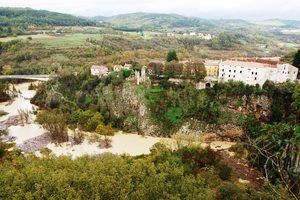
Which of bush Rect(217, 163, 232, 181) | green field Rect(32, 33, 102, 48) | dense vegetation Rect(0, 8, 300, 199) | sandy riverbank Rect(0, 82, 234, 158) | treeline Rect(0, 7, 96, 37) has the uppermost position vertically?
treeline Rect(0, 7, 96, 37)

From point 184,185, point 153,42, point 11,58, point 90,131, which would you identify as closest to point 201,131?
point 90,131

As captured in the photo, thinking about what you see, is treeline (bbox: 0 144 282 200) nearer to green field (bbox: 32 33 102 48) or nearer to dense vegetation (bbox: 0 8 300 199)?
dense vegetation (bbox: 0 8 300 199)

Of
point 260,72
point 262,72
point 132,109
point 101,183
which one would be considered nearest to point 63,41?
point 132,109

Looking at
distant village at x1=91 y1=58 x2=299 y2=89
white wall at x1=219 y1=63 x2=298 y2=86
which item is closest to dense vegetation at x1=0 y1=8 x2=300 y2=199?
distant village at x1=91 y1=58 x2=299 y2=89

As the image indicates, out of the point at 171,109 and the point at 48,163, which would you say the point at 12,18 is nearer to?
the point at 171,109

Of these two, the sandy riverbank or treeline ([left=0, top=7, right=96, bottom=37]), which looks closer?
the sandy riverbank

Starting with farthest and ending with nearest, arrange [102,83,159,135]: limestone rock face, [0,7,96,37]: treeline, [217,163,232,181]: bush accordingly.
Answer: [0,7,96,37]: treeline
[102,83,159,135]: limestone rock face
[217,163,232,181]: bush

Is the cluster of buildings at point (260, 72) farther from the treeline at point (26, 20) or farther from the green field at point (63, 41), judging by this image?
the treeline at point (26, 20)

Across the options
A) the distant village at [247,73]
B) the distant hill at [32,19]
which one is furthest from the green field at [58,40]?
the distant village at [247,73]
